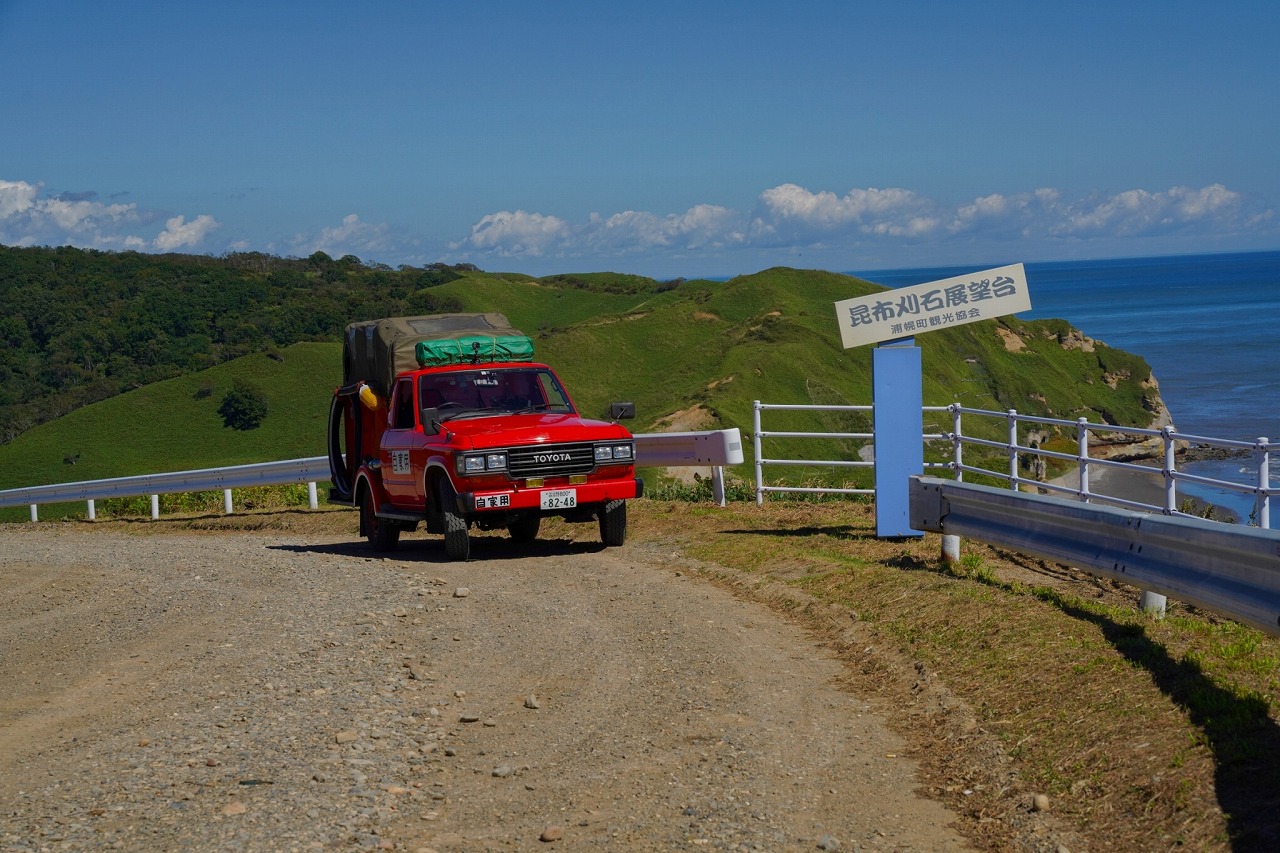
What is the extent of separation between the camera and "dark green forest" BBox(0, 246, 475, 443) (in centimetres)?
11169

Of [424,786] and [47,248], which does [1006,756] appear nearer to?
[424,786]

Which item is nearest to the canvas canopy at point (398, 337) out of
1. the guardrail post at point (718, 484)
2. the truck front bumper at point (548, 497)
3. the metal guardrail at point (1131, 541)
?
the truck front bumper at point (548, 497)

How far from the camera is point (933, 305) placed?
492 inches

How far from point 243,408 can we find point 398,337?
8836cm

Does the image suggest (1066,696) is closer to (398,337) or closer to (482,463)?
(482,463)

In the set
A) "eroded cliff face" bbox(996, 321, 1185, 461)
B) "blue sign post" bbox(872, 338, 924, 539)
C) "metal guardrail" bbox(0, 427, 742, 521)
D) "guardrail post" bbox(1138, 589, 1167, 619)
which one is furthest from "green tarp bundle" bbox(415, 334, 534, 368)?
"eroded cliff face" bbox(996, 321, 1185, 461)

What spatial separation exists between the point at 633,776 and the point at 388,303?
12303cm

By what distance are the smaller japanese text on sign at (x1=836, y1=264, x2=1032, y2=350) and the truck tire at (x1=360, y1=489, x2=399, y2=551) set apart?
6119 mm

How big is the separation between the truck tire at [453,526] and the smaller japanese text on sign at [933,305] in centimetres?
437

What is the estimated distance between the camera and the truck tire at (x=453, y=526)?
1391 cm

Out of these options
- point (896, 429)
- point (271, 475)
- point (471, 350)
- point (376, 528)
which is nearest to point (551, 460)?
point (471, 350)

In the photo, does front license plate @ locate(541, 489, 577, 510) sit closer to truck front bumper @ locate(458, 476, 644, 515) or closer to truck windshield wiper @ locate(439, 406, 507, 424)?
truck front bumper @ locate(458, 476, 644, 515)

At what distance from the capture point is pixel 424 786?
238 inches

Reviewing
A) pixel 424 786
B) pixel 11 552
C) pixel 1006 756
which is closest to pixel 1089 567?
pixel 1006 756
